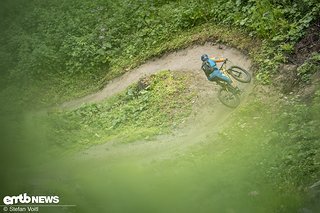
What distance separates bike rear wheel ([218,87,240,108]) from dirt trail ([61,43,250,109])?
222cm

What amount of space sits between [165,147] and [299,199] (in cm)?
601

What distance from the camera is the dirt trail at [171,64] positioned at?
17453 millimetres

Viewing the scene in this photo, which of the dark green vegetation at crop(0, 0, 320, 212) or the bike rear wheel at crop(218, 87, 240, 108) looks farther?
the bike rear wheel at crop(218, 87, 240, 108)

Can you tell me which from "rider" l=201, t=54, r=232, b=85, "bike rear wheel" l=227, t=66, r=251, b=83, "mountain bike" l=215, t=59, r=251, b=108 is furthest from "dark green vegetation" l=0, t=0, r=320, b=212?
"rider" l=201, t=54, r=232, b=85

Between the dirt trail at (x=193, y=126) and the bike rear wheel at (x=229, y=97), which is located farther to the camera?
the bike rear wheel at (x=229, y=97)

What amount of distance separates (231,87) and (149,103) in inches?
158

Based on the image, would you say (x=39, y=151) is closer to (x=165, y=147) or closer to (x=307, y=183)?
(x=165, y=147)

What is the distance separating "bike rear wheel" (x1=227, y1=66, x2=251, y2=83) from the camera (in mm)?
15289

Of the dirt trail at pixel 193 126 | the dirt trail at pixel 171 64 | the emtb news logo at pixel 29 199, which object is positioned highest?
the dirt trail at pixel 171 64

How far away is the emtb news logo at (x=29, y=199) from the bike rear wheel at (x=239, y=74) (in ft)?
27.4

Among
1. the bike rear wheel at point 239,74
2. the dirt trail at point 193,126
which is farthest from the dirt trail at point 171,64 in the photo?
the bike rear wheel at point 239,74

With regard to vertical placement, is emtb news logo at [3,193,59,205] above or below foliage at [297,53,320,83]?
below

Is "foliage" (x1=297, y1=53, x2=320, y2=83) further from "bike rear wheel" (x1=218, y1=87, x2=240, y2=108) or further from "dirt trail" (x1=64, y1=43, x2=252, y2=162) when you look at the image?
"bike rear wheel" (x1=218, y1=87, x2=240, y2=108)

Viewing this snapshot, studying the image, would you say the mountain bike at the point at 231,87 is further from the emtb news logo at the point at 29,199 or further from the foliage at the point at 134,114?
the emtb news logo at the point at 29,199
